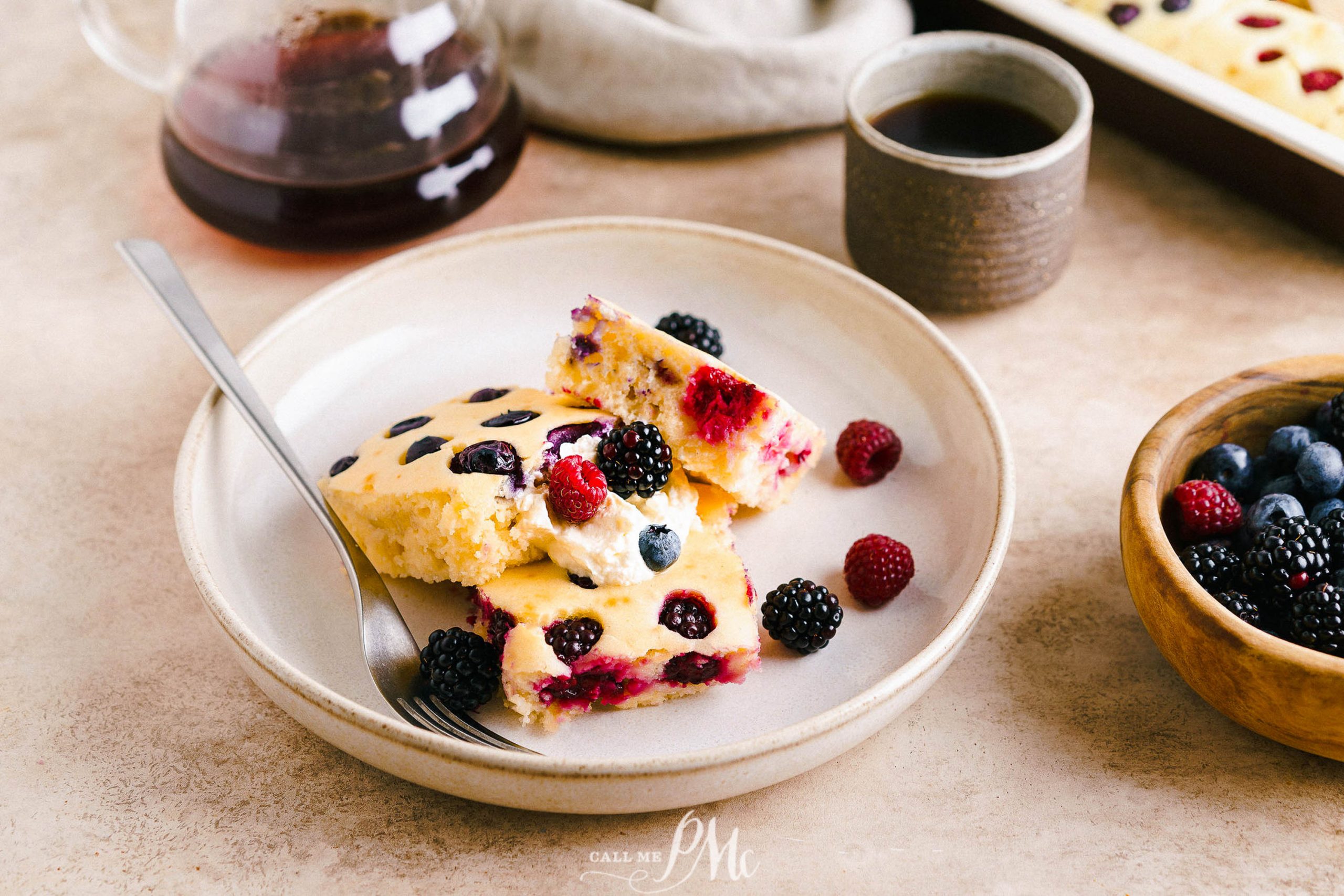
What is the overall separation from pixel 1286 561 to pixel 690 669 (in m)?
0.76

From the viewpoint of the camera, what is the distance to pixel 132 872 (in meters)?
1.36

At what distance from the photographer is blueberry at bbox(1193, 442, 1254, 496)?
5.14 feet

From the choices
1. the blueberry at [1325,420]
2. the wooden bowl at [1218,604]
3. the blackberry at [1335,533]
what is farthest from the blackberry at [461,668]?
the blueberry at [1325,420]

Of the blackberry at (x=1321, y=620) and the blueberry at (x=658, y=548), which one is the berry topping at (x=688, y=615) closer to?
the blueberry at (x=658, y=548)

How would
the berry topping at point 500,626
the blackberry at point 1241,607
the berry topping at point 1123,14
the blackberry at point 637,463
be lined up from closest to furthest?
the blackberry at point 1241,607 < the berry topping at point 500,626 < the blackberry at point 637,463 < the berry topping at point 1123,14

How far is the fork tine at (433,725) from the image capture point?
1397 millimetres

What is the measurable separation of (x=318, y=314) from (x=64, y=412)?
53 cm

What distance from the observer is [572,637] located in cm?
142

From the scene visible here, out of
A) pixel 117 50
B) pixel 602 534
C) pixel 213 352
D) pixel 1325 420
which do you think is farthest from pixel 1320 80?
pixel 117 50

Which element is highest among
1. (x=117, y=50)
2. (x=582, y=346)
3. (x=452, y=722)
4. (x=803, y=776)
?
(x=117, y=50)

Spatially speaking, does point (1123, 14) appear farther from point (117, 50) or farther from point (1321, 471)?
point (117, 50)

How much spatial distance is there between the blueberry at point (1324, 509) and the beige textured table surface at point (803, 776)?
0.29 m

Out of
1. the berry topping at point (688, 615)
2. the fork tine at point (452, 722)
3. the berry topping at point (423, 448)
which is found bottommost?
the fork tine at point (452, 722)

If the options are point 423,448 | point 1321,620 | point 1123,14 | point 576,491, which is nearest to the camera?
point 1321,620
